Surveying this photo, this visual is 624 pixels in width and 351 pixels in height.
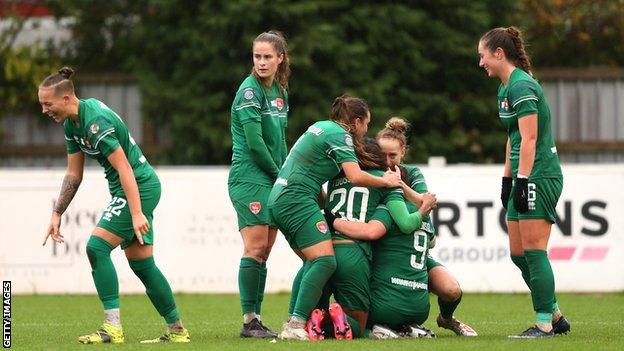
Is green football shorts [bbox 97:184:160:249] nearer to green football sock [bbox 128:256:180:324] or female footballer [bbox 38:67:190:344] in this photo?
Result: female footballer [bbox 38:67:190:344]

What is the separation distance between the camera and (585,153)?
23.5 m

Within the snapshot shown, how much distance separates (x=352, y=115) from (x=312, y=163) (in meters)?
0.42

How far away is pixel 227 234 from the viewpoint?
1535cm

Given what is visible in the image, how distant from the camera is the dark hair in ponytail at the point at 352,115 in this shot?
9.04 metres

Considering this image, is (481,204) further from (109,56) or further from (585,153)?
(109,56)

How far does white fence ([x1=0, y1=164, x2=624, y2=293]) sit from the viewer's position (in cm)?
1505

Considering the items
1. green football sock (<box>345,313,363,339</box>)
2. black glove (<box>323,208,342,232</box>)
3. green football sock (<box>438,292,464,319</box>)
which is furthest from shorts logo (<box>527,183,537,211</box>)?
green football sock (<box>345,313,363,339</box>)

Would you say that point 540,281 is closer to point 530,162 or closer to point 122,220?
point 530,162

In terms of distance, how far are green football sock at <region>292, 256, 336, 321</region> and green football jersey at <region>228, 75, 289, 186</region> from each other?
903 millimetres

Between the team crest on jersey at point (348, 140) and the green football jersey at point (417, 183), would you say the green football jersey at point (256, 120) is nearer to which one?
the team crest on jersey at point (348, 140)

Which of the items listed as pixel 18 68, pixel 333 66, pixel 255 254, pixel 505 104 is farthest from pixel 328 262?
pixel 18 68

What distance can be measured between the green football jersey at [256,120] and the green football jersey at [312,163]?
17.7 inches

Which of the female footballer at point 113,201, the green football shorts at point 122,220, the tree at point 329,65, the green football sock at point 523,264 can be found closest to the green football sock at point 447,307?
the green football sock at point 523,264

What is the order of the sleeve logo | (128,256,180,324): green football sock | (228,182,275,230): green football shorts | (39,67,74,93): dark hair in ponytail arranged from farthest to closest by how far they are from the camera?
the sleeve logo < (228,182,275,230): green football shorts < (128,256,180,324): green football sock < (39,67,74,93): dark hair in ponytail
